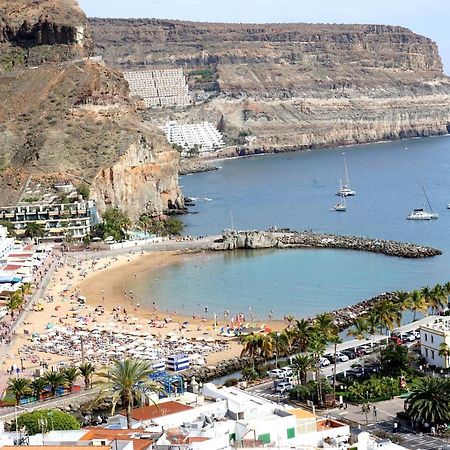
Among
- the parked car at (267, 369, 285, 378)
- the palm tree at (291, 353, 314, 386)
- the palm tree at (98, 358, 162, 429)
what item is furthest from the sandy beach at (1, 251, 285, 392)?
the palm tree at (98, 358, 162, 429)

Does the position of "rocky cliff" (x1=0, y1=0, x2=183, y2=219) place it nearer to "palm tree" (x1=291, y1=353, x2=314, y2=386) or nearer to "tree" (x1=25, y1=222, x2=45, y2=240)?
"tree" (x1=25, y1=222, x2=45, y2=240)

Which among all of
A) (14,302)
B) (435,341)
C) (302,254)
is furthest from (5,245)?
(435,341)

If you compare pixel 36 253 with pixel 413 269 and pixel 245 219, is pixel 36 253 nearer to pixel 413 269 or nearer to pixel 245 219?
pixel 413 269

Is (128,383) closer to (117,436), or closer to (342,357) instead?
(117,436)

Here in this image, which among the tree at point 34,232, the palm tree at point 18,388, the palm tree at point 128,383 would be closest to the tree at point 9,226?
the tree at point 34,232

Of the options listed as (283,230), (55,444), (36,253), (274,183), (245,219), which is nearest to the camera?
(55,444)

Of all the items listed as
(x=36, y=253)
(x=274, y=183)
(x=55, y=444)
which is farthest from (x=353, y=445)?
(x=274, y=183)
